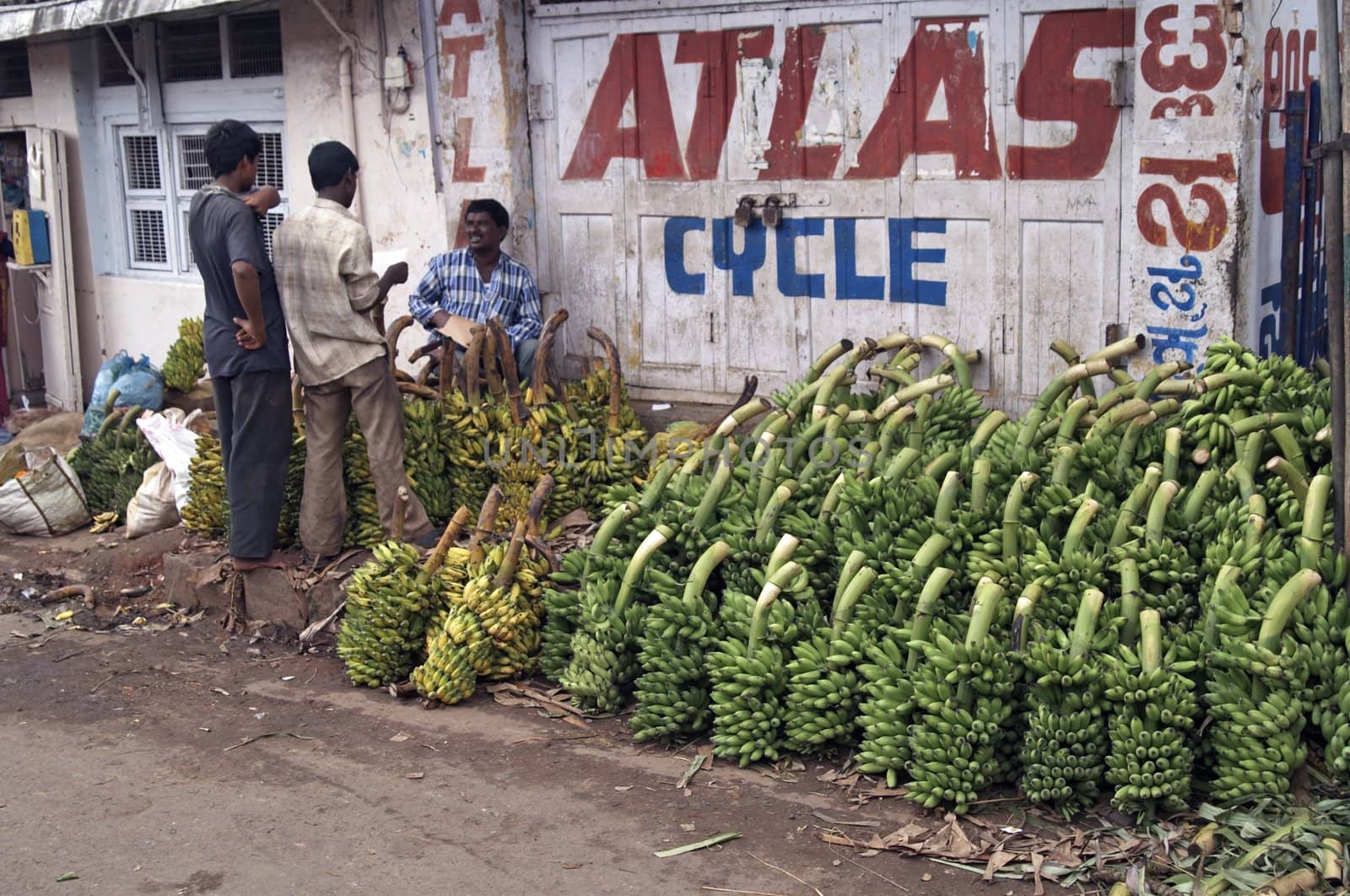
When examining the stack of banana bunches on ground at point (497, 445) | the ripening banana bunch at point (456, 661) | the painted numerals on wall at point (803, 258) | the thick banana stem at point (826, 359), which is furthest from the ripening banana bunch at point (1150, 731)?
the stack of banana bunches on ground at point (497, 445)

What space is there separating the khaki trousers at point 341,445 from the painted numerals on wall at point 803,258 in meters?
1.76

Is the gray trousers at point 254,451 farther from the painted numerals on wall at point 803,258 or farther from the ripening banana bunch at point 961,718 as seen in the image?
the ripening banana bunch at point 961,718

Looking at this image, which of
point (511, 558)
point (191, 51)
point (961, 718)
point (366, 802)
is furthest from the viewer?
point (191, 51)

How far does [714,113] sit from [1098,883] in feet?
14.5

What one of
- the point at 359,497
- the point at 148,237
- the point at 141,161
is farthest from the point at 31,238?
the point at 359,497

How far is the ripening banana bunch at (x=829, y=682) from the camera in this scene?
475 centimetres

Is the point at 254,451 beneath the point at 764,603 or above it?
above

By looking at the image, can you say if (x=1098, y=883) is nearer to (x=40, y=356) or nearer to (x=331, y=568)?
(x=331, y=568)

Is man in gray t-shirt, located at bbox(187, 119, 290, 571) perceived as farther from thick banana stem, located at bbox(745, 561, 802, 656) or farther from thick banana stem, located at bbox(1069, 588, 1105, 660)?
thick banana stem, located at bbox(1069, 588, 1105, 660)

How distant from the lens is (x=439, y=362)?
7336 millimetres

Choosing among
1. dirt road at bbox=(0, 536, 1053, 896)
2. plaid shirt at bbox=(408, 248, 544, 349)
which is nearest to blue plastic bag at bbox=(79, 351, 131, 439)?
plaid shirt at bbox=(408, 248, 544, 349)

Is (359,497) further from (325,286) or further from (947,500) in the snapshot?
(947,500)

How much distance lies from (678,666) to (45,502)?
17.0 feet

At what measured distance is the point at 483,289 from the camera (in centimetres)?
743
